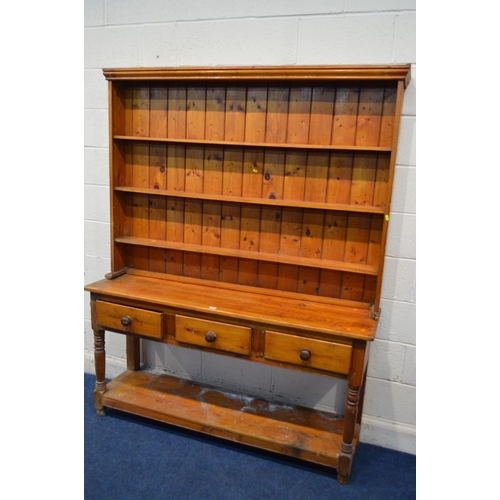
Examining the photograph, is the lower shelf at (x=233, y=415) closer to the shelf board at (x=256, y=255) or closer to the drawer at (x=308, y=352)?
the drawer at (x=308, y=352)

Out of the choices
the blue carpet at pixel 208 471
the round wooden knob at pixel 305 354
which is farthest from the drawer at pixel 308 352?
the blue carpet at pixel 208 471

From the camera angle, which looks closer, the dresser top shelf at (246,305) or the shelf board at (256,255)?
the dresser top shelf at (246,305)

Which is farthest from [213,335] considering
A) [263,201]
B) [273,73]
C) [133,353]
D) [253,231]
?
[273,73]

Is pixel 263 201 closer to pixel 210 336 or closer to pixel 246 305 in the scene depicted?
pixel 246 305

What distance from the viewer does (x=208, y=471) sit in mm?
2049

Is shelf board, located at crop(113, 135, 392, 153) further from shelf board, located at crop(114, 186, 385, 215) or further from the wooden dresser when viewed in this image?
shelf board, located at crop(114, 186, 385, 215)

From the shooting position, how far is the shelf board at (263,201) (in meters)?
2.00

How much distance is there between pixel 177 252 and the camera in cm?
247

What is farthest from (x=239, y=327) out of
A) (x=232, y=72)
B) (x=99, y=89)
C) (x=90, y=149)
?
(x=99, y=89)

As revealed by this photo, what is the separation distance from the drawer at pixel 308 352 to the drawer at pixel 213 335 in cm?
13

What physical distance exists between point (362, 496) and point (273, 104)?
197 centimetres

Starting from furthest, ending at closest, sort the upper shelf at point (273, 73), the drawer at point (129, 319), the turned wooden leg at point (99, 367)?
the turned wooden leg at point (99, 367) < the drawer at point (129, 319) < the upper shelf at point (273, 73)

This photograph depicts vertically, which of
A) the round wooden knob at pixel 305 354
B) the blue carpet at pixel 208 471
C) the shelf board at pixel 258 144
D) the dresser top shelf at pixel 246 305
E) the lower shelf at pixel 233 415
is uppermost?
the shelf board at pixel 258 144

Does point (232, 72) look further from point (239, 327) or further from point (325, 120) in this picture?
point (239, 327)
